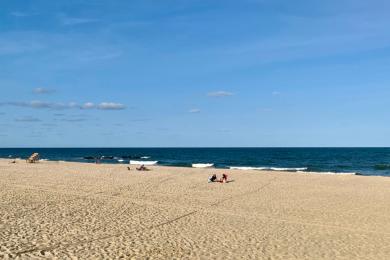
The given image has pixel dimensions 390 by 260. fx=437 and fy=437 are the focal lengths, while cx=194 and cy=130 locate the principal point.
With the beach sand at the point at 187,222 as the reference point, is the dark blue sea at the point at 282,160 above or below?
above

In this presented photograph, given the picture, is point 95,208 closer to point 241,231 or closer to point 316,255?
point 241,231

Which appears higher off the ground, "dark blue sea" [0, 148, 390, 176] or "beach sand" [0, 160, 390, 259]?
"dark blue sea" [0, 148, 390, 176]

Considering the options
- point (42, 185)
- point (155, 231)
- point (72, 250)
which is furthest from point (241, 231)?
point (42, 185)

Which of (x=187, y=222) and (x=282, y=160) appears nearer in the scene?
(x=187, y=222)

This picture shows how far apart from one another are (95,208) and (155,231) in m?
4.45

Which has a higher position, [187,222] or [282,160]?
[282,160]

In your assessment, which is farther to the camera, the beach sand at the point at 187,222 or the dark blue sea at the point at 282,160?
the dark blue sea at the point at 282,160

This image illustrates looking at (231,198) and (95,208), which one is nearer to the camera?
(95,208)

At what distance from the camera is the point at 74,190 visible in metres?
22.0

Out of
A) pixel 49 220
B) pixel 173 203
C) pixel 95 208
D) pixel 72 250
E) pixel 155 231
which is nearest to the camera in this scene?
pixel 72 250

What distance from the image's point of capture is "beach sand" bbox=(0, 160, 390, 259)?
11.2 m

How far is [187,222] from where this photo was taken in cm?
1491

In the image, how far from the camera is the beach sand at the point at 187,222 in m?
11.2

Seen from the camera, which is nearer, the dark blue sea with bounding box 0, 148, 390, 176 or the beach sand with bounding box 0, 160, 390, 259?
the beach sand with bounding box 0, 160, 390, 259
